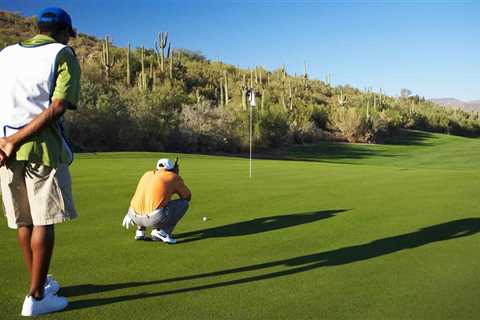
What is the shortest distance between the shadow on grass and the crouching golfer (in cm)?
189

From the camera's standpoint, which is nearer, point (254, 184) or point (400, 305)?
point (400, 305)

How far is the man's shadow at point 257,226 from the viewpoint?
8.38 meters

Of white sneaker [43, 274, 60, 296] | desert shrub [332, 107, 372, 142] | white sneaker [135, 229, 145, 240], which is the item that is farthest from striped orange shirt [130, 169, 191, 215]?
desert shrub [332, 107, 372, 142]

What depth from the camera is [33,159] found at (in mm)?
4395

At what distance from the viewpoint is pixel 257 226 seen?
9234mm

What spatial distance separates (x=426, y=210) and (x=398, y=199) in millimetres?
1545

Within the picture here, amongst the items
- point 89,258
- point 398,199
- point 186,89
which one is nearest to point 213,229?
point 89,258

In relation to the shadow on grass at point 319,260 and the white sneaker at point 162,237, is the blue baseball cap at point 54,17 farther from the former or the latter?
the white sneaker at point 162,237

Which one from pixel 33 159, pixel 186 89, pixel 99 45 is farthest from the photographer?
pixel 99 45

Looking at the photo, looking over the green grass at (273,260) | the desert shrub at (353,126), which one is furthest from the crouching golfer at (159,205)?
the desert shrub at (353,126)

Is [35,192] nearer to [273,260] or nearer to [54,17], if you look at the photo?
[54,17]

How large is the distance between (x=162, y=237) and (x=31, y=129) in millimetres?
3856

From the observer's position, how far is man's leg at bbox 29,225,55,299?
454 cm

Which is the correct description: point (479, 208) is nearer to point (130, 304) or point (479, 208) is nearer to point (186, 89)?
point (130, 304)
